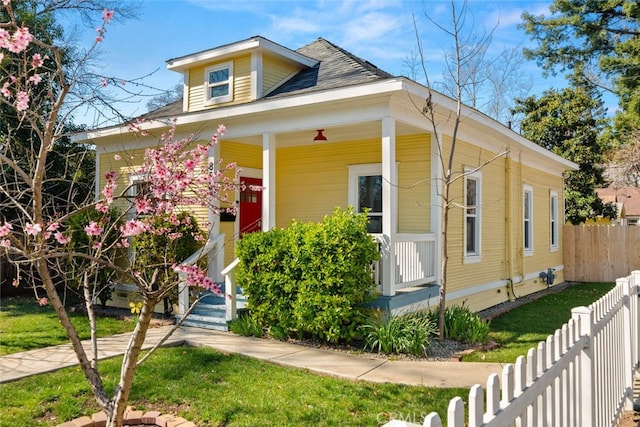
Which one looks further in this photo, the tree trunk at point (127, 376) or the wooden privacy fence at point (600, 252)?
the wooden privacy fence at point (600, 252)

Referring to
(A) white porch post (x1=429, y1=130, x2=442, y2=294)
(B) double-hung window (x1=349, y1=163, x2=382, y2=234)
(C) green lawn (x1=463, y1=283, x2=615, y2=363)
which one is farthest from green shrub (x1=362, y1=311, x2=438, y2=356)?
(B) double-hung window (x1=349, y1=163, x2=382, y2=234)

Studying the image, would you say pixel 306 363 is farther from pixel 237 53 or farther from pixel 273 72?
pixel 237 53

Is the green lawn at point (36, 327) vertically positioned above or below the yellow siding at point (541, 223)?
below

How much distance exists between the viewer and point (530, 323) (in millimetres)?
8484

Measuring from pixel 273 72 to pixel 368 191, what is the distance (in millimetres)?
3089

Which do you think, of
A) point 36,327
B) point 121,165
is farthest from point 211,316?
point 121,165

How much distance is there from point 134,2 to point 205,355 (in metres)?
11.6

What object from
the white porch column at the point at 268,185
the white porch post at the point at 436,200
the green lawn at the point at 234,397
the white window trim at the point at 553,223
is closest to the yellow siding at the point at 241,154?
the white porch column at the point at 268,185

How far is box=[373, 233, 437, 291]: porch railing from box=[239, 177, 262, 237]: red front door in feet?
11.8

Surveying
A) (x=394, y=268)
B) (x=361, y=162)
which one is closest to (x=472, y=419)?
(x=394, y=268)

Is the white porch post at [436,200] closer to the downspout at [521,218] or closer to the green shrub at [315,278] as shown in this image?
the green shrub at [315,278]

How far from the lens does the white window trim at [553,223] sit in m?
14.6

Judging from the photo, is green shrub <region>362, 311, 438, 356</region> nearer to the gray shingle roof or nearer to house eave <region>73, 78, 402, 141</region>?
house eave <region>73, 78, 402, 141</region>

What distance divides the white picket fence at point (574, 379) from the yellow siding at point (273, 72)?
286 inches
